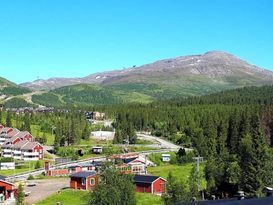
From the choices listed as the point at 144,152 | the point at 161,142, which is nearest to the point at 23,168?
the point at 144,152

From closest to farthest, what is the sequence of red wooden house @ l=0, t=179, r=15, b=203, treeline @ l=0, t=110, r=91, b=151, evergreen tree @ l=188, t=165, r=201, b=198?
evergreen tree @ l=188, t=165, r=201, b=198
red wooden house @ l=0, t=179, r=15, b=203
treeline @ l=0, t=110, r=91, b=151

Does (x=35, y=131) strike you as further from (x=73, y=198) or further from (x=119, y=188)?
(x=119, y=188)

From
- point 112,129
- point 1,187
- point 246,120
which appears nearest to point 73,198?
point 1,187

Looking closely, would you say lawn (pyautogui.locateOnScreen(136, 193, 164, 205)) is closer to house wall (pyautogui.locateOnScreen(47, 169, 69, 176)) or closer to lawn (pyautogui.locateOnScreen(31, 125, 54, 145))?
house wall (pyautogui.locateOnScreen(47, 169, 69, 176))

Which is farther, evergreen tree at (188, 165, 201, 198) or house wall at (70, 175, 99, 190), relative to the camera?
house wall at (70, 175, 99, 190)

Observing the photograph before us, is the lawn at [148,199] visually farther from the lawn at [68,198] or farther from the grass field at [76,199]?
the lawn at [68,198]

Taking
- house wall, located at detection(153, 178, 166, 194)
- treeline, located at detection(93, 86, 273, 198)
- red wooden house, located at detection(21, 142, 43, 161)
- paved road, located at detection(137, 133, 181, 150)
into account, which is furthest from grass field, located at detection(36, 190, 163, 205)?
paved road, located at detection(137, 133, 181, 150)

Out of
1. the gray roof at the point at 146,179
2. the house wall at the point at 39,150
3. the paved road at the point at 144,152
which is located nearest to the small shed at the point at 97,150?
the paved road at the point at 144,152

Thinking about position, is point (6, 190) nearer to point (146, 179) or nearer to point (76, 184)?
point (76, 184)
